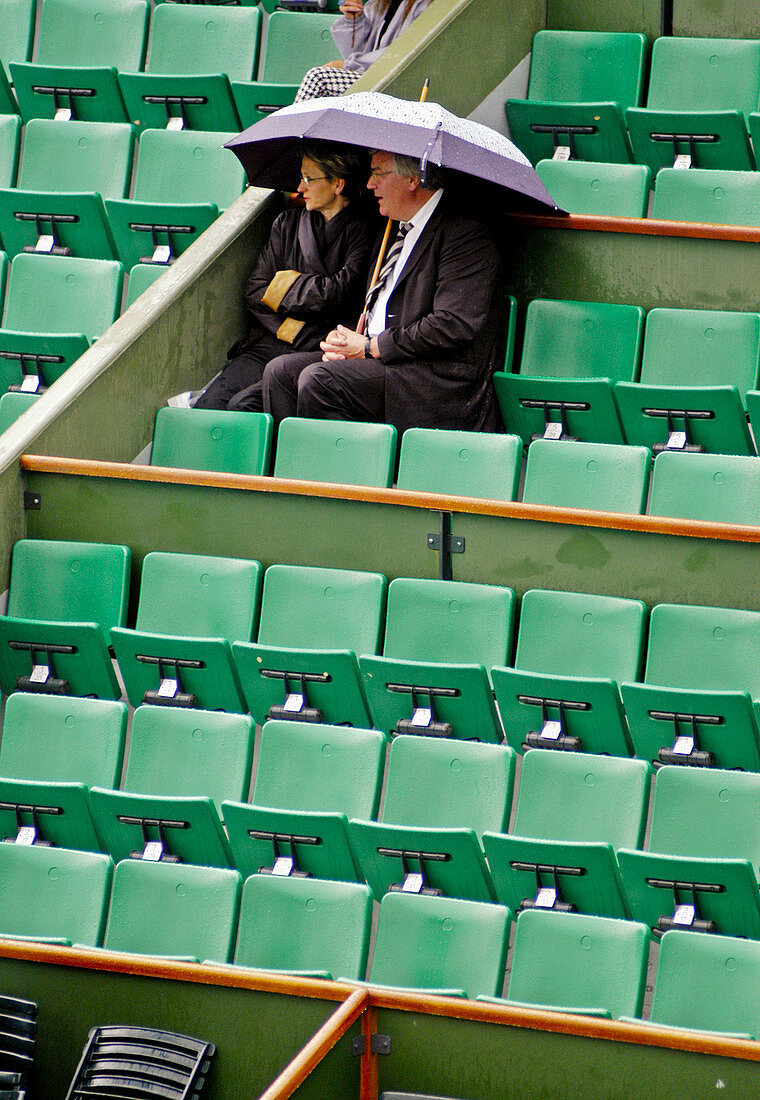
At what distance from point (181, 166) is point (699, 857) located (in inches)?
85.2

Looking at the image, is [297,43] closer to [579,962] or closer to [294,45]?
[294,45]

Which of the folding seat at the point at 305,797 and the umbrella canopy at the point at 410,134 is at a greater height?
the umbrella canopy at the point at 410,134

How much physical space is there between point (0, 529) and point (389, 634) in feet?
2.36

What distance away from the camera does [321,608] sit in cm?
293

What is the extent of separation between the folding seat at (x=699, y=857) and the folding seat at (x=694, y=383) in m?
0.87

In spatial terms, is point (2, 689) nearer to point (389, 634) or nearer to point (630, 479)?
point (389, 634)

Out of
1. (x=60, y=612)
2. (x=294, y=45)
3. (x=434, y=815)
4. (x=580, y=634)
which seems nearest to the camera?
(x=434, y=815)

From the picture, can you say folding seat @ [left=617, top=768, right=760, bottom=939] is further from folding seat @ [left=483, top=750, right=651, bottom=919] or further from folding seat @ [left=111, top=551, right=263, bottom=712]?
folding seat @ [left=111, top=551, right=263, bottom=712]

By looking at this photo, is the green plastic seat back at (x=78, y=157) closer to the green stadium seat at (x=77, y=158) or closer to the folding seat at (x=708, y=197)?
the green stadium seat at (x=77, y=158)

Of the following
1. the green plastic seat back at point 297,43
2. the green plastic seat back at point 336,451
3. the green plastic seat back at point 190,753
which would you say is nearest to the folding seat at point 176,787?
the green plastic seat back at point 190,753

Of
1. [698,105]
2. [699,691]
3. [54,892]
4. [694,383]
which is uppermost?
[698,105]

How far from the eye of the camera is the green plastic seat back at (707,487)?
9.62ft

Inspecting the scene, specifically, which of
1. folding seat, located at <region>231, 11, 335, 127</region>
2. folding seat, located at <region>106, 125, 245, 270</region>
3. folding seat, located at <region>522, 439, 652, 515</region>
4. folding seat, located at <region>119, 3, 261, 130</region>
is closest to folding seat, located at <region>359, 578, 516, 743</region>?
folding seat, located at <region>522, 439, 652, 515</region>

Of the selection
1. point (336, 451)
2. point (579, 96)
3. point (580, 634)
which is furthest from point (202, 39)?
point (580, 634)
